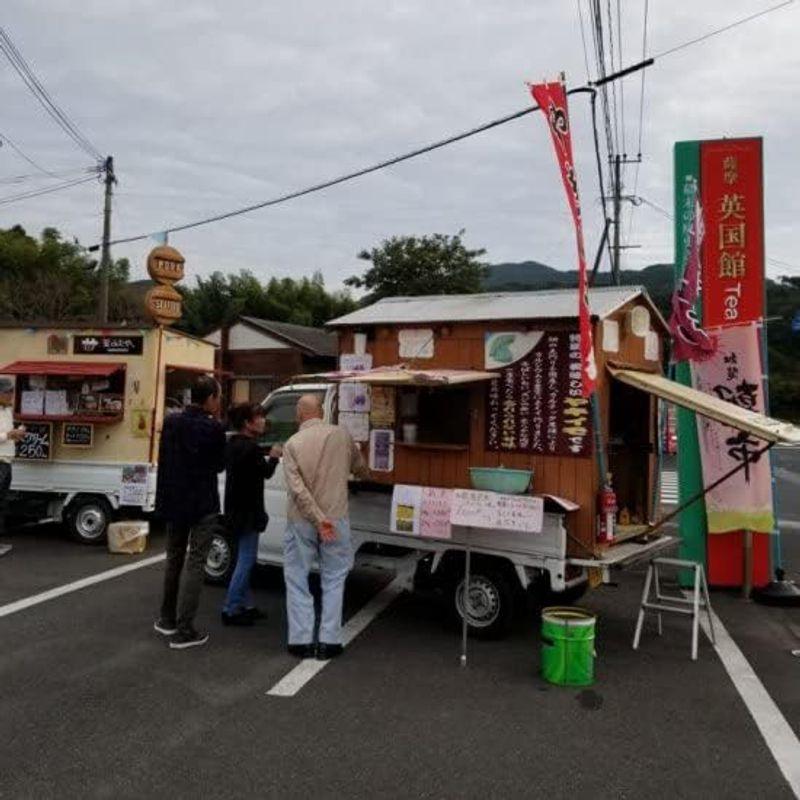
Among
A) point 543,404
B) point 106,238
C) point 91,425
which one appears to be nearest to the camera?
point 543,404

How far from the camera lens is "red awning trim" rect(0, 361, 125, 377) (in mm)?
9211

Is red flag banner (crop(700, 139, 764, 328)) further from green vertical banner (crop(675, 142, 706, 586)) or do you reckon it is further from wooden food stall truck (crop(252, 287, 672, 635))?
wooden food stall truck (crop(252, 287, 672, 635))

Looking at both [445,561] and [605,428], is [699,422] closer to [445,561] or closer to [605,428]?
[605,428]

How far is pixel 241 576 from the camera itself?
240 inches

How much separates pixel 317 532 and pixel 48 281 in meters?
29.9

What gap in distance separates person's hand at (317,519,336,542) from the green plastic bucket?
1.51 meters

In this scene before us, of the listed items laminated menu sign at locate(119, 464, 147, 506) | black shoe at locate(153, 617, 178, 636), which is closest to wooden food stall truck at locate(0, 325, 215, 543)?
laminated menu sign at locate(119, 464, 147, 506)

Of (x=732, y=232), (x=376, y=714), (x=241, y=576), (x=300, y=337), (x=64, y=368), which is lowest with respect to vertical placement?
(x=376, y=714)

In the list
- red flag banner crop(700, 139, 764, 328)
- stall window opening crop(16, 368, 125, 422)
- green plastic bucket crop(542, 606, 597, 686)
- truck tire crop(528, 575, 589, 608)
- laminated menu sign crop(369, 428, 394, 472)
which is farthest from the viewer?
stall window opening crop(16, 368, 125, 422)

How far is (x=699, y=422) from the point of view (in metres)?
7.77

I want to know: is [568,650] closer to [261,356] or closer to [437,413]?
[437,413]

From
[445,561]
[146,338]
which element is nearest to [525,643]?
[445,561]

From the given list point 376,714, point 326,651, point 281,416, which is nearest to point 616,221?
point 281,416

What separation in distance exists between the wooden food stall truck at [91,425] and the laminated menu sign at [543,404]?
462cm
